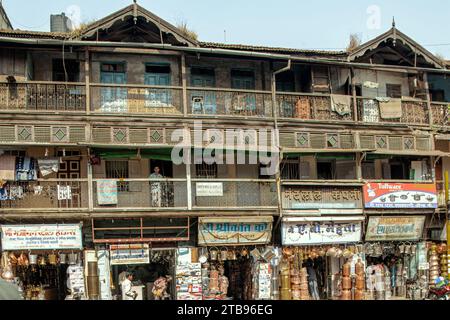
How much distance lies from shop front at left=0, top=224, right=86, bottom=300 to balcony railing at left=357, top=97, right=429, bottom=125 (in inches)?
413

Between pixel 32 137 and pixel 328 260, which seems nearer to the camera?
pixel 32 137

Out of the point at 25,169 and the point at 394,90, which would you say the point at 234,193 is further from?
the point at 394,90

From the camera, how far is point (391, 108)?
22.3m

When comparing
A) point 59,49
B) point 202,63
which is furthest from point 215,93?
point 59,49

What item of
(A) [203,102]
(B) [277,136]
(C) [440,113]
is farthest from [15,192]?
(C) [440,113]

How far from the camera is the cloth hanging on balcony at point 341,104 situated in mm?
21688

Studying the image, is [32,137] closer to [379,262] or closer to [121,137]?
[121,137]

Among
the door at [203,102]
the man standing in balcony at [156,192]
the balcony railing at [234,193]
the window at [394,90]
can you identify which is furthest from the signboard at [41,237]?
the window at [394,90]

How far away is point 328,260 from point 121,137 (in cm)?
820

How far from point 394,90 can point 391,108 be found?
1988 millimetres

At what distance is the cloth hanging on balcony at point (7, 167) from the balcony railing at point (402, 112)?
457 inches

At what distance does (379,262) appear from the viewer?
74.2 feet
